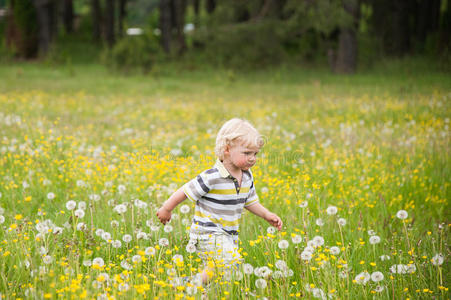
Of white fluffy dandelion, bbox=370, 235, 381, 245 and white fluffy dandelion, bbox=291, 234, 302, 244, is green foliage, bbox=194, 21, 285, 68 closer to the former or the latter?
white fluffy dandelion, bbox=370, 235, 381, 245

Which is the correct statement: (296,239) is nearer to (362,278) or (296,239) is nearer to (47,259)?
(362,278)

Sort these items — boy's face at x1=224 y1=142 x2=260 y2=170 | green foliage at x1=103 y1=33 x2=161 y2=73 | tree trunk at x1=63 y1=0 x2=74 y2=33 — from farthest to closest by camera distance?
1. tree trunk at x1=63 y1=0 x2=74 y2=33
2. green foliage at x1=103 y1=33 x2=161 y2=73
3. boy's face at x1=224 y1=142 x2=260 y2=170

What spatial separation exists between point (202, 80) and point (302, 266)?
55.9 feet

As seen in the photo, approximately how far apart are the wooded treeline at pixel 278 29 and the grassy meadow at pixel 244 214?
8.64 m

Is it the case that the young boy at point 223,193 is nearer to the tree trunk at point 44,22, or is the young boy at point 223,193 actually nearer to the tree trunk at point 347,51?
the tree trunk at point 347,51

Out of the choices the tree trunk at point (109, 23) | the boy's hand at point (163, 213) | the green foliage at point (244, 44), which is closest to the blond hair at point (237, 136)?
the boy's hand at point (163, 213)

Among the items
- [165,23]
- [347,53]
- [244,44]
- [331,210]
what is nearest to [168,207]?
[331,210]

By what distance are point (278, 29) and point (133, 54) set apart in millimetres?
6455

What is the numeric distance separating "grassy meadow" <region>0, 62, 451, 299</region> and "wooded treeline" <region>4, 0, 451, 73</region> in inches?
340

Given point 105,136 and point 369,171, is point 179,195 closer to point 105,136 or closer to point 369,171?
point 369,171

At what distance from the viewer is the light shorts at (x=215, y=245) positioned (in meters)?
→ 3.03

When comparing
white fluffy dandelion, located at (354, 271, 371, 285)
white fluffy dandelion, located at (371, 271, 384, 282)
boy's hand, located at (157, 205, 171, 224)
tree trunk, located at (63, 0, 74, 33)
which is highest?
tree trunk, located at (63, 0, 74, 33)

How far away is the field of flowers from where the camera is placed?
2797 millimetres

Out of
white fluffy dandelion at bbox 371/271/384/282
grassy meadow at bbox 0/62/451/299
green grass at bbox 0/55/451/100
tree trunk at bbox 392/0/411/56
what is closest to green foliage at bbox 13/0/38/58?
green grass at bbox 0/55/451/100
